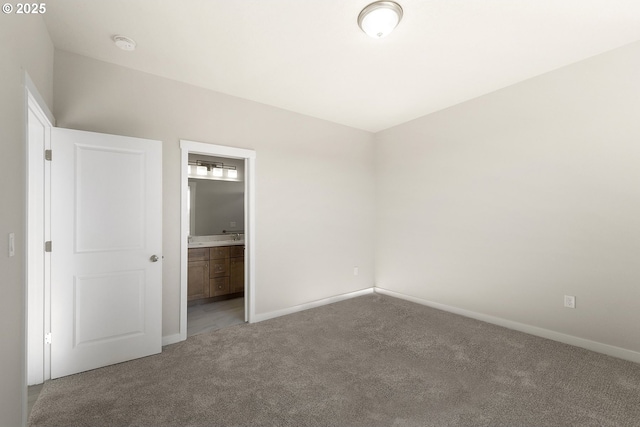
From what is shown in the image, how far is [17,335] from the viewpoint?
153 cm

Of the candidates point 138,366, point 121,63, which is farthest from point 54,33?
point 138,366

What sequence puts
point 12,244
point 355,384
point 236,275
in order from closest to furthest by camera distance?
point 12,244 < point 355,384 < point 236,275

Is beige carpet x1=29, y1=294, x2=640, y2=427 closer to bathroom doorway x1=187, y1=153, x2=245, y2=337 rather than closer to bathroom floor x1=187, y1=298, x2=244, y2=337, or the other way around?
bathroom floor x1=187, y1=298, x2=244, y2=337

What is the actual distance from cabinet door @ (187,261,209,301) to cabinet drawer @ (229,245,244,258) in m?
0.38

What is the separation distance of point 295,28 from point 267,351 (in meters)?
2.86

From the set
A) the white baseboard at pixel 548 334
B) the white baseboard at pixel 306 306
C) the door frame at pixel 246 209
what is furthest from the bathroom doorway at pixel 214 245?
the white baseboard at pixel 548 334

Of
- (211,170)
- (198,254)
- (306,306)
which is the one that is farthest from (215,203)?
(306,306)

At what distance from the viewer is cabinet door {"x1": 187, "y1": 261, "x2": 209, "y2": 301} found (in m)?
4.03

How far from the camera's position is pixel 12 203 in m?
1.46

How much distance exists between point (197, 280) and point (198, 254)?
374 millimetres

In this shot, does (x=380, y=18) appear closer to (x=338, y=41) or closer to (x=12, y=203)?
(x=338, y=41)

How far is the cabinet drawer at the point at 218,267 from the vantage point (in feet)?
13.8

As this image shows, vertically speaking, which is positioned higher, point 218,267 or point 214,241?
point 214,241

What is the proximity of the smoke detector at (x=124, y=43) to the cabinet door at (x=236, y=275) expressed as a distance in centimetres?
293
